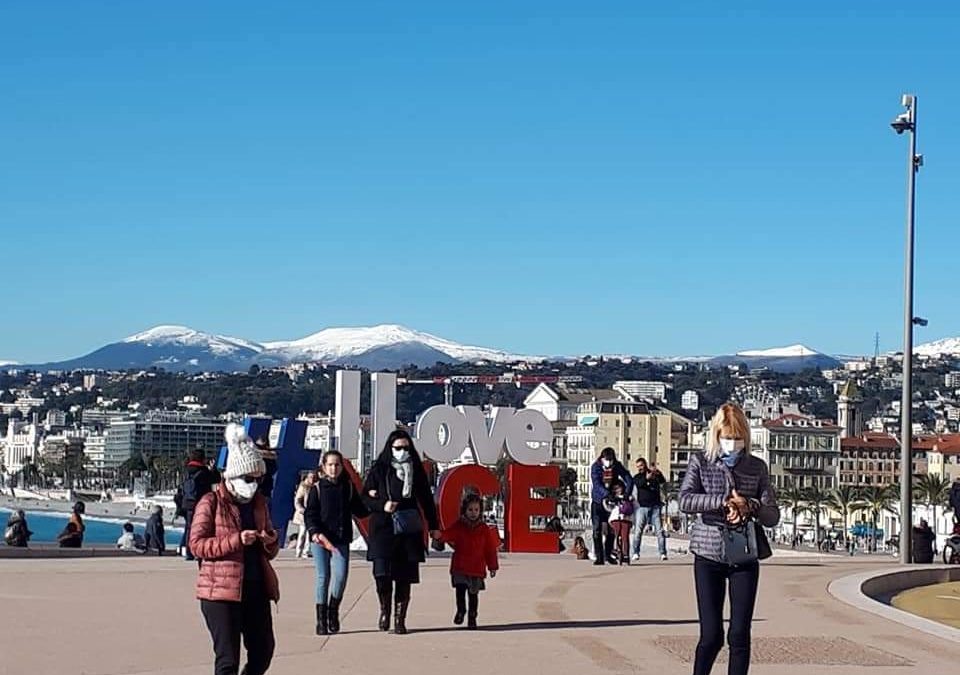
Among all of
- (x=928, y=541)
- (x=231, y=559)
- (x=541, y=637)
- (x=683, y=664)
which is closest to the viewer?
(x=231, y=559)

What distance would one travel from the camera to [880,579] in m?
21.1

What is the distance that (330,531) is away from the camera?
14.1 meters

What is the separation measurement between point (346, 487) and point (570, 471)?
5973 inches

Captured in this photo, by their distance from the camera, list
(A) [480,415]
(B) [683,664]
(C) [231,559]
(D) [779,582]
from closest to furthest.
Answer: (C) [231,559] < (B) [683,664] < (D) [779,582] < (A) [480,415]

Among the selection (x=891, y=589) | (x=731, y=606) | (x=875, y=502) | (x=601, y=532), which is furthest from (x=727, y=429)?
(x=875, y=502)

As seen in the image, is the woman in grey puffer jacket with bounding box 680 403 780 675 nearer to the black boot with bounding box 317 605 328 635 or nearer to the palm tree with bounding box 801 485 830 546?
the black boot with bounding box 317 605 328 635

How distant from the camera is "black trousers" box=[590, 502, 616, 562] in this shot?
80.0 ft

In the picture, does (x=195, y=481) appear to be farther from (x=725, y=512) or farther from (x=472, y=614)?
(x=725, y=512)

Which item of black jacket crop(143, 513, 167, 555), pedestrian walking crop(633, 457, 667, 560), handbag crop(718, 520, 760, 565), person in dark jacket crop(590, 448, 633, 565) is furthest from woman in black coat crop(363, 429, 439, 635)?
black jacket crop(143, 513, 167, 555)

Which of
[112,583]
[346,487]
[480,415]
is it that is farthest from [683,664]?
[480,415]

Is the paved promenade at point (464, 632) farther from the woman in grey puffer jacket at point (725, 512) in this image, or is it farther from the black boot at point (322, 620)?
the woman in grey puffer jacket at point (725, 512)

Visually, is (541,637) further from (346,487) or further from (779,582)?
(779,582)

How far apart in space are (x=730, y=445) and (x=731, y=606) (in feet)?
3.20

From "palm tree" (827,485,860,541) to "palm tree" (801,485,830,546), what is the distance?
75 centimetres
